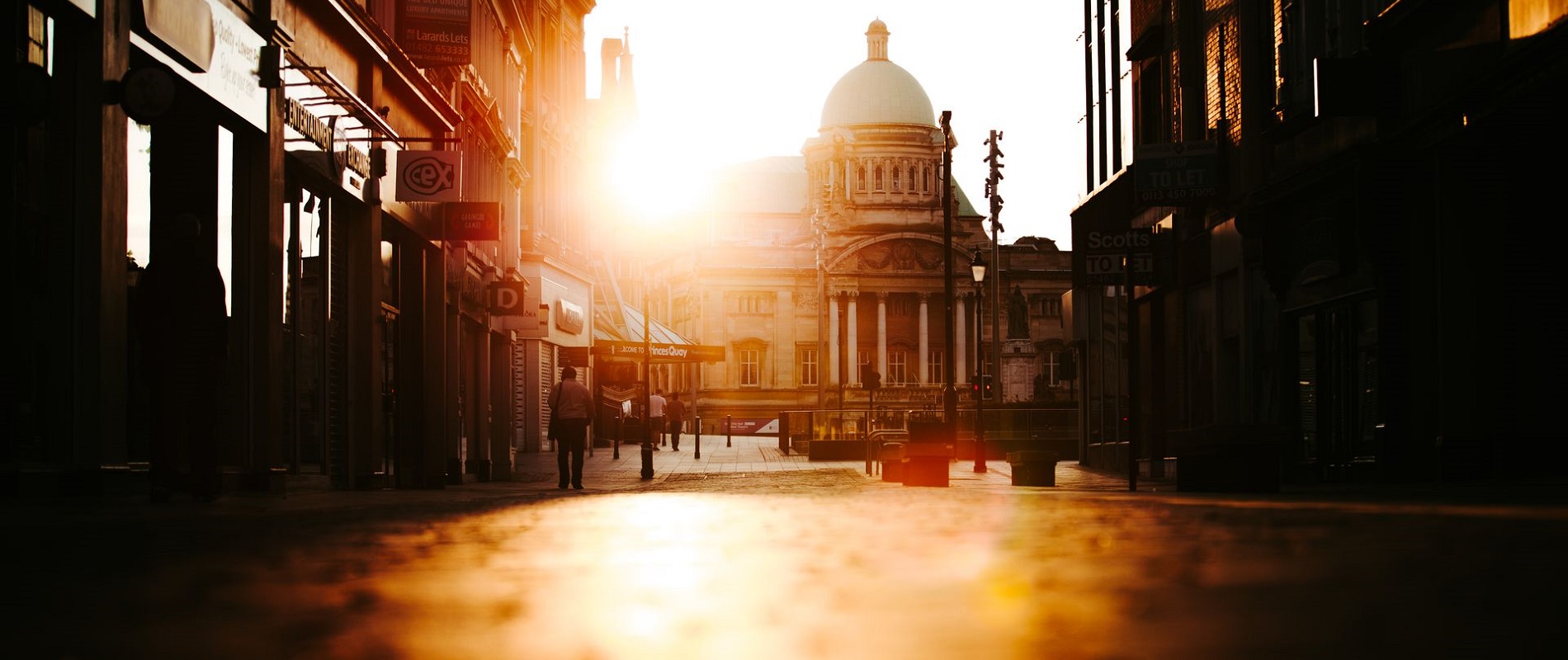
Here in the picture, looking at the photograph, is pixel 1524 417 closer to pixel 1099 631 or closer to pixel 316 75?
pixel 316 75

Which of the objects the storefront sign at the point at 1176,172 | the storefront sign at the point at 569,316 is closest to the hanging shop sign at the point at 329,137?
the storefront sign at the point at 1176,172

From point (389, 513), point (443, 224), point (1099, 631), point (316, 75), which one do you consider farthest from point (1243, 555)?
point (443, 224)

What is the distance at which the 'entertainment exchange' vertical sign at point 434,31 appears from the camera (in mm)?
21672

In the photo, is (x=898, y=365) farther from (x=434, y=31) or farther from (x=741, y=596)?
(x=741, y=596)

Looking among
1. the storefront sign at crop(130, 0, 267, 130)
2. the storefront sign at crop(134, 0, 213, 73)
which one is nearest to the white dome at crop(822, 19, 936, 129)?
the storefront sign at crop(130, 0, 267, 130)

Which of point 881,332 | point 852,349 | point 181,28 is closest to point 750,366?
point 852,349

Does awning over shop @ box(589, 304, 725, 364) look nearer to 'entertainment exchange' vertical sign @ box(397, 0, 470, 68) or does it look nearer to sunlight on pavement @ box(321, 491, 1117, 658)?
'entertainment exchange' vertical sign @ box(397, 0, 470, 68)

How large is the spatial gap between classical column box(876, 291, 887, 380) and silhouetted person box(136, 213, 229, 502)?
99696 mm

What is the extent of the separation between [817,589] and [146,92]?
970 centimetres

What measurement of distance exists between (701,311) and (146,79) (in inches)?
3843

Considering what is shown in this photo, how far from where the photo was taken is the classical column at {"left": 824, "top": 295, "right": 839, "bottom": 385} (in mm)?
109812

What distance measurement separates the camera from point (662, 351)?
4694 cm

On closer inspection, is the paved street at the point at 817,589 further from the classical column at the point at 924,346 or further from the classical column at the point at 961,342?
the classical column at the point at 961,342

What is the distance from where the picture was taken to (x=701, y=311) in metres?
109
